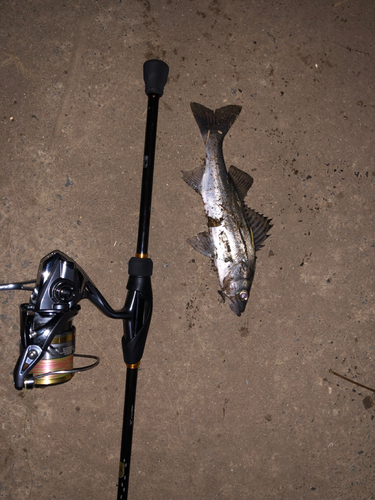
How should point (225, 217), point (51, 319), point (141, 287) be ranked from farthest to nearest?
point (225, 217), point (141, 287), point (51, 319)

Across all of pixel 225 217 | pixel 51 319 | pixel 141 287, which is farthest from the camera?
pixel 225 217

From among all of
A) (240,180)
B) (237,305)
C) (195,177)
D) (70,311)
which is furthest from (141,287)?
(240,180)

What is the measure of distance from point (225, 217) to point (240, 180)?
0.84 ft

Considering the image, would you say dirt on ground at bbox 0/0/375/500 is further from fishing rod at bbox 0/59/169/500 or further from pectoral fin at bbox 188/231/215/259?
fishing rod at bbox 0/59/169/500

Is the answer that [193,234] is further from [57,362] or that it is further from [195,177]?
[57,362]

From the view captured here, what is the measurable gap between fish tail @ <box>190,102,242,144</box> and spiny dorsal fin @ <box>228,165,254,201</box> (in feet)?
0.67

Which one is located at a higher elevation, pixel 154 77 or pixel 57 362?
pixel 154 77

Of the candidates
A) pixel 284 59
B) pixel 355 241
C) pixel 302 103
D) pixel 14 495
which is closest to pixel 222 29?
pixel 284 59

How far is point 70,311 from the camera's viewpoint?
150cm

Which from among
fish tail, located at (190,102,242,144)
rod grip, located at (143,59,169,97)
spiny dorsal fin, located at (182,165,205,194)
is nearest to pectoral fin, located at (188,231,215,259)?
spiny dorsal fin, located at (182,165,205,194)

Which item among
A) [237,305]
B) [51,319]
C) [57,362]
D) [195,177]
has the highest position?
[195,177]

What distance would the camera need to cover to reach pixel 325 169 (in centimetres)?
214

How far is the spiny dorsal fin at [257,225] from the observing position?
203cm

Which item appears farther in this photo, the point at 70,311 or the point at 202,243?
the point at 202,243
